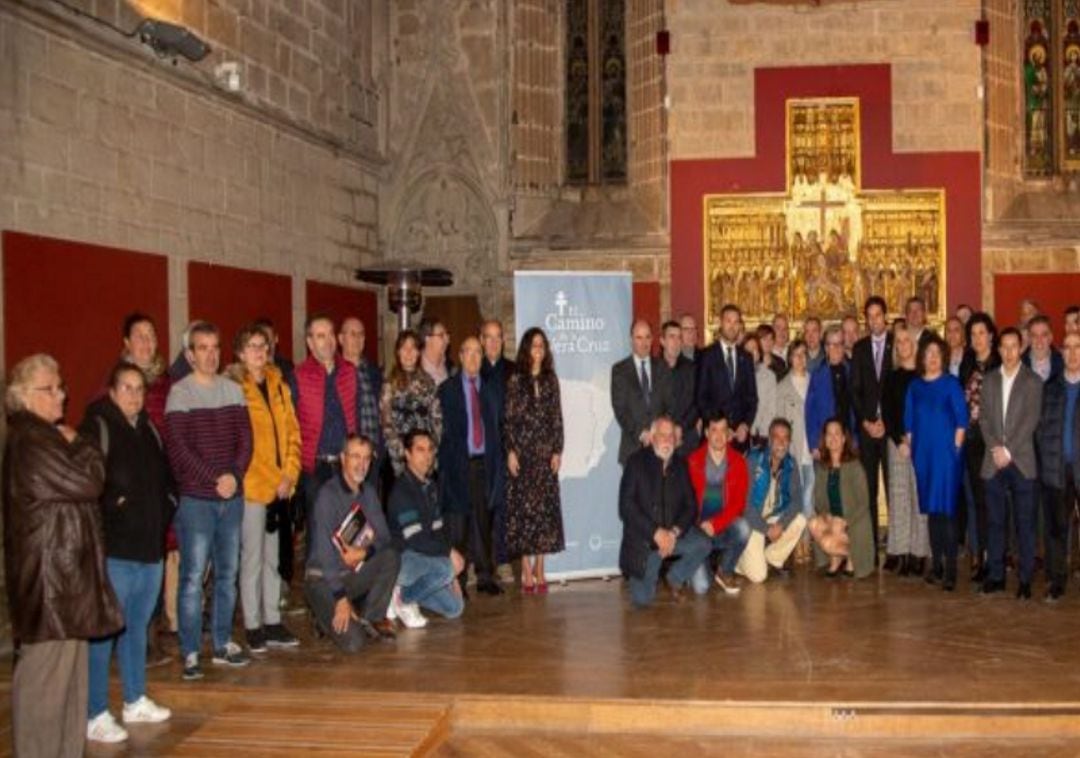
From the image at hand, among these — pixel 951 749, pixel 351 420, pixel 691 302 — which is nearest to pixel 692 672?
pixel 951 749

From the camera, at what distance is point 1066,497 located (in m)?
7.82

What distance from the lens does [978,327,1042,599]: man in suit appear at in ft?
25.5

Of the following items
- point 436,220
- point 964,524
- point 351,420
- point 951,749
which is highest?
point 436,220

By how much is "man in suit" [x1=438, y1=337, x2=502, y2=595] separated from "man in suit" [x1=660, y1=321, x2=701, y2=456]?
1.37m

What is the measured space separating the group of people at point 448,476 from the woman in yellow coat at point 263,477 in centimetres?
2

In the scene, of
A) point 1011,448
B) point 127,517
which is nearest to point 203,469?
point 127,517

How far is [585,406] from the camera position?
897 centimetres

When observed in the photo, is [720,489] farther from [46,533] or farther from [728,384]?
[46,533]

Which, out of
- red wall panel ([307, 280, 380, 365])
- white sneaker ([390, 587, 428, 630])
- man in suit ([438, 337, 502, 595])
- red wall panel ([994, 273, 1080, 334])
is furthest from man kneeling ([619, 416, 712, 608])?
red wall panel ([994, 273, 1080, 334])

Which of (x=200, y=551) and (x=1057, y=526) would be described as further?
(x=1057, y=526)

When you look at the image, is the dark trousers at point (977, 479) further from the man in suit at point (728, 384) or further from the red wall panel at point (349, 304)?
the red wall panel at point (349, 304)

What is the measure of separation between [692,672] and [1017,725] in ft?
5.05

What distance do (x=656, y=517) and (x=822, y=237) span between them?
21.2 ft

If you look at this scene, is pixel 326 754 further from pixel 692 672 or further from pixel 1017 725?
pixel 1017 725
